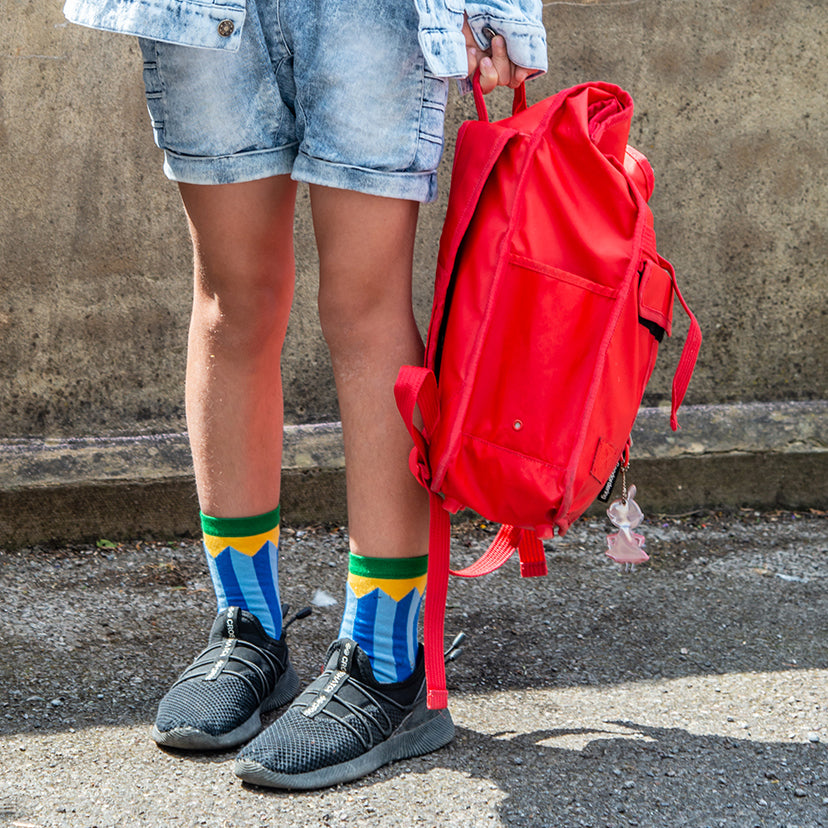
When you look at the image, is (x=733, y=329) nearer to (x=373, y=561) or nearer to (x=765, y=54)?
(x=765, y=54)

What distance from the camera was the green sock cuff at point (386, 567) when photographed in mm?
1506

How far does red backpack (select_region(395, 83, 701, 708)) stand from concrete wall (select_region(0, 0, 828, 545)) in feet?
3.84

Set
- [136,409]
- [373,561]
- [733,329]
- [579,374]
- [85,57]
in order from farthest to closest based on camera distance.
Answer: [733,329] → [136,409] → [85,57] → [373,561] → [579,374]

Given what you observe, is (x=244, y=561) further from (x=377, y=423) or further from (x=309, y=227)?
(x=309, y=227)

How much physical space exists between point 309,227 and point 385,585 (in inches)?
51.1

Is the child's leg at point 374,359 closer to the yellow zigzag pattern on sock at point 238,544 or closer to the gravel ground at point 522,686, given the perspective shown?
the yellow zigzag pattern on sock at point 238,544

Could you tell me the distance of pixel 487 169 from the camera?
1.39m

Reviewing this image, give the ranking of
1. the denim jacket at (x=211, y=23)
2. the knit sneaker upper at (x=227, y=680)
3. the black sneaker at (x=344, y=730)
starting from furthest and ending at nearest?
the knit sneaker upper at (x=227, y=680) < the black sneaker at (x=344, y=730) < the denim jacket at (x=211, y=23)

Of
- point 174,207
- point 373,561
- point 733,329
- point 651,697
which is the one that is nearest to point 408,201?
point 373,561

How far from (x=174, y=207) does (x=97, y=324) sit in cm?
37

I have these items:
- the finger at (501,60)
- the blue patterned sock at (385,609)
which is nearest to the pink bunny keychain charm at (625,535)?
the blue patterned sock at (385,609)

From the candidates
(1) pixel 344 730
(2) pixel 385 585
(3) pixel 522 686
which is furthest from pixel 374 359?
(3) pixel 522 686

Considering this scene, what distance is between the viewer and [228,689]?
155 cm

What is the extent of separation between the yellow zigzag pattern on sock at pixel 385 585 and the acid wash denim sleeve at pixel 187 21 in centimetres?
81
